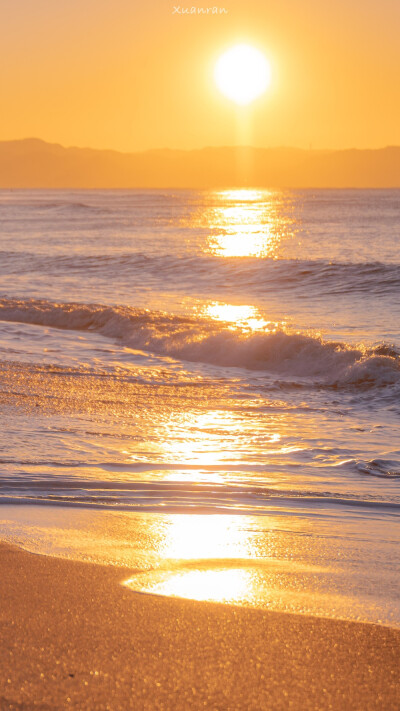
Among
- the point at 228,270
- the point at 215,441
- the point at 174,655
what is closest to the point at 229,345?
the point at 215,441

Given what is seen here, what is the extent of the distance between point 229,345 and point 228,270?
1189 centimetres

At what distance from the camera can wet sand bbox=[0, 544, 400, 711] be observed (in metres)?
2.56

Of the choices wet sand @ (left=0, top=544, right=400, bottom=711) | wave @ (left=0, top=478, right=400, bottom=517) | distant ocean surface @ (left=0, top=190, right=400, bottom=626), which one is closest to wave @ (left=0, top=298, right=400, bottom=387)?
distant ocean surface @ (left=0, top=190, right=400, bottom=626)

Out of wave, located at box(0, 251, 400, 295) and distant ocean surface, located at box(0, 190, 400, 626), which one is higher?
wave, located at box(0, 251, 400, 295)

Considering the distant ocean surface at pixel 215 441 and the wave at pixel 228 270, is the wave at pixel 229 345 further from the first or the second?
the wave at pixel 228 270

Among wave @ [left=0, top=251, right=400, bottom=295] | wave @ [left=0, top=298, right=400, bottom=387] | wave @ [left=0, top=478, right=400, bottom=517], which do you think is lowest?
wave @ [left=0, top=478, right=400, bottom=517]

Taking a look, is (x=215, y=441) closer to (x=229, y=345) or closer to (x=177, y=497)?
(x=177, y=497)

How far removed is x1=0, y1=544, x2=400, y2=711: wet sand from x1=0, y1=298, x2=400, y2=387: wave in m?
7.29

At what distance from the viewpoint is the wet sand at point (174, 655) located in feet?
8.41

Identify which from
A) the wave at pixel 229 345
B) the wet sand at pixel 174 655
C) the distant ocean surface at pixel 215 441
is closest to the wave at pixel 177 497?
the distant ocean surface at pixel 215 441

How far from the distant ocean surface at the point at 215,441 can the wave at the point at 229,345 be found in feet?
0.12

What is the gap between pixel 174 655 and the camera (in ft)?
9.27

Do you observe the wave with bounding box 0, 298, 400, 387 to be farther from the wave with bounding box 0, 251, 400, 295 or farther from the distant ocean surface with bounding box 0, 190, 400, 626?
the wave with bounding box 0, 251, 400, 295

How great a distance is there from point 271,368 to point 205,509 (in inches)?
269
